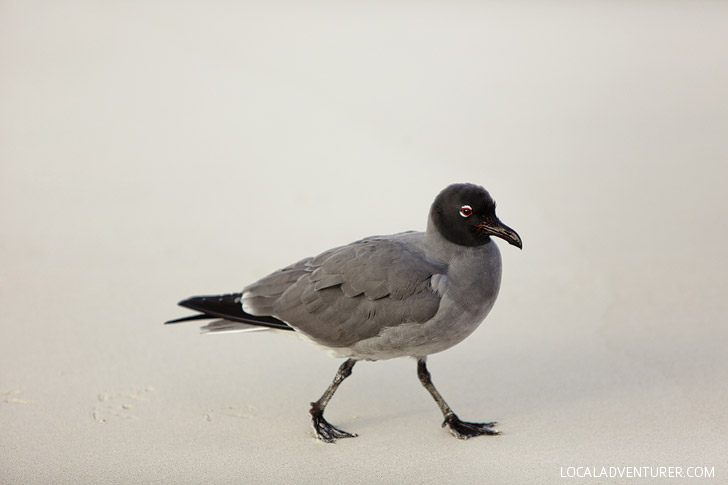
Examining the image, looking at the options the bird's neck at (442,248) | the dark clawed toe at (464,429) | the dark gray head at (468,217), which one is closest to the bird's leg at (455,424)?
the dark clawed toe at (464,429)

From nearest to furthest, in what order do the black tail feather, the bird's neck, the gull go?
the gull
the bird's neck
the black tail feather

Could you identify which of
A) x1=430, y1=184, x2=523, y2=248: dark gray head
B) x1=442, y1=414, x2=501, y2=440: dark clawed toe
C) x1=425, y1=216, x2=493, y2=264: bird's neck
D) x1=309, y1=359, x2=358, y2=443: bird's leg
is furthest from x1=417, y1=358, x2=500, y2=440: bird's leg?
x1=430, y1=184, x2=523, y2=248: dark gray head

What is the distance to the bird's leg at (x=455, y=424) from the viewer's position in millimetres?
4621

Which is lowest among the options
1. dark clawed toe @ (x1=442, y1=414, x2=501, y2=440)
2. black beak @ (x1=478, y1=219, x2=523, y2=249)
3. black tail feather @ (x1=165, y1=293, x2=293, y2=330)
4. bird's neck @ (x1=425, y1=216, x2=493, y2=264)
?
dark clawed toe @ (x1=442, y1=414, x2=501, y2=440)

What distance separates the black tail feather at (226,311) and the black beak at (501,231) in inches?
49.3

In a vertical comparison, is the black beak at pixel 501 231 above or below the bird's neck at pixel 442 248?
above

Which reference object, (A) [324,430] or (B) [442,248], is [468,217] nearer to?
(B) [442,248]

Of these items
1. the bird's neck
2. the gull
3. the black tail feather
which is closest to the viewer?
the gull

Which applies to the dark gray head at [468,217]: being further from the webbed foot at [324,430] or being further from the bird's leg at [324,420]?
the webbed foot at [324,430]

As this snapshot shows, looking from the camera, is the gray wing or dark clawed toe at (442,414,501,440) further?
dark clawed toe at (442,414,501,440)

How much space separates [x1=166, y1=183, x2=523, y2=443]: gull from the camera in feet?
14.6

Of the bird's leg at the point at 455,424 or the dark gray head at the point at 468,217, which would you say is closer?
the dark gray head at the point at 468,217

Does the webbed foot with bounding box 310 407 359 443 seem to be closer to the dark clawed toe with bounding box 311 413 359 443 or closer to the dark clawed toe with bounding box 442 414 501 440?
Answer: the dark clawed toe with bounding box 311 413 359 443

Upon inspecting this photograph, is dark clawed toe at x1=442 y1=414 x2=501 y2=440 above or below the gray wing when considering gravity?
below
